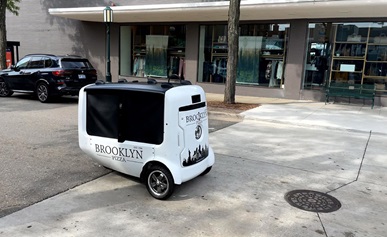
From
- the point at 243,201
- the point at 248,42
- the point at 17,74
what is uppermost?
the point at 248,42

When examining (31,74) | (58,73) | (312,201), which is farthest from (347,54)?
(31,74)

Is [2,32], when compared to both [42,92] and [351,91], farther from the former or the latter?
[351,91]

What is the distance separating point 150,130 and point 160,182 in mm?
696

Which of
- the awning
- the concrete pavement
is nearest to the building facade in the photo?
the awning

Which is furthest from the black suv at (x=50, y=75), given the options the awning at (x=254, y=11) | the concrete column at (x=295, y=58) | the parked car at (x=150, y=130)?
the concrete column at (x=295, y=58)

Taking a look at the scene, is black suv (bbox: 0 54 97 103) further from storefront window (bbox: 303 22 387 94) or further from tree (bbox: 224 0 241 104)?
storefront window (bbox: 303 22 387 94)

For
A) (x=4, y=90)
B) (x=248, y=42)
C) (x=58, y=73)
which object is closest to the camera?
(x=58, y=73)

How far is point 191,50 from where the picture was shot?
1598 cm

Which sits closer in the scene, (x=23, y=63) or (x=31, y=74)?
(x=31, y=74)

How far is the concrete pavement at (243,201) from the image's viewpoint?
11.8 feet

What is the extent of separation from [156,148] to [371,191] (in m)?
3.18

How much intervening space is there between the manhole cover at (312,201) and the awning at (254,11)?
789cm

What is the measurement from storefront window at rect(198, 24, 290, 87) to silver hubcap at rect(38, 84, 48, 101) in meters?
7.21

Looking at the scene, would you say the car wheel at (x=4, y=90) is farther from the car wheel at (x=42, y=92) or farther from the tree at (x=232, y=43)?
the tree at (x=232, y=43)
